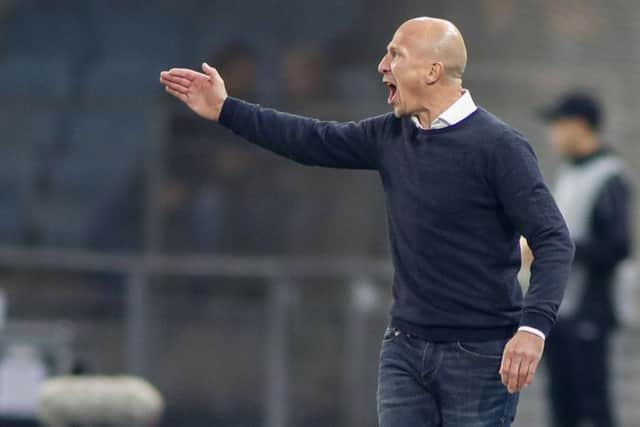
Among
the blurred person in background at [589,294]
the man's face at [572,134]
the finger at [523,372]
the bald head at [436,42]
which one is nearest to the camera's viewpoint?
the finger at [523,372]

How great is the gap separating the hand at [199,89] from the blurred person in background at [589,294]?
11.9 ft

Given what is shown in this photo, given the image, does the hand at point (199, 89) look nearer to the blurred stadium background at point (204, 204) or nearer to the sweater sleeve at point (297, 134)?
the sweater sleeve at point (297, 134)

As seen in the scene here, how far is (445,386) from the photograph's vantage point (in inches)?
205

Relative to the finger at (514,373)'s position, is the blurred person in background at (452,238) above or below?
above

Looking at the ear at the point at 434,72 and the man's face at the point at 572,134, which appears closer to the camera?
the ear at the point at 434,72

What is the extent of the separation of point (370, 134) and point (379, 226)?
555 centimetres

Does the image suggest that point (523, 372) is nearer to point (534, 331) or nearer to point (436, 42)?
point (534, 331)

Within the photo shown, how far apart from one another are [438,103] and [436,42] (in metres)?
0.17

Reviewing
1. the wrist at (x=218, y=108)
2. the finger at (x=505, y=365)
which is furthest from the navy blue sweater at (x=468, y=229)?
the wrist at (x=218, y=108)

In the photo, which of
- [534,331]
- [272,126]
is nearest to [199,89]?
[272,126]

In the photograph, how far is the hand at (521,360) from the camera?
16.3 feet

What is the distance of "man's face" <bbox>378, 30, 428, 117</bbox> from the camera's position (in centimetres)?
519

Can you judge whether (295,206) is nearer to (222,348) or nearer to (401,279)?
(222,348)

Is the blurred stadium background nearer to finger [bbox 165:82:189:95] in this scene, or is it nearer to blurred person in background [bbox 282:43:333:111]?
blurred person in background [bbox 282:43:333:111]
